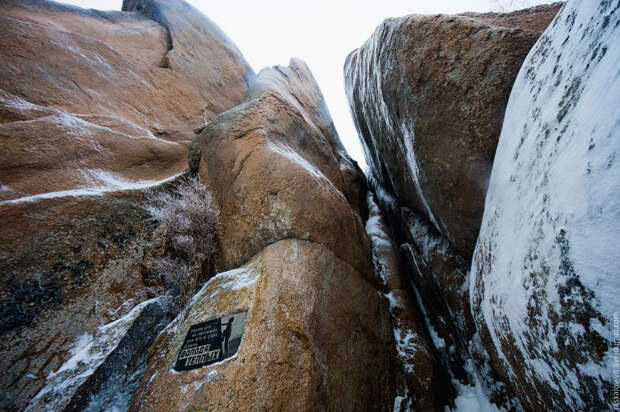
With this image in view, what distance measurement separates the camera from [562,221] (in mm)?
1460

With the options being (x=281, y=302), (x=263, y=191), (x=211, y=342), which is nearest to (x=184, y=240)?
(x=263, y=191)

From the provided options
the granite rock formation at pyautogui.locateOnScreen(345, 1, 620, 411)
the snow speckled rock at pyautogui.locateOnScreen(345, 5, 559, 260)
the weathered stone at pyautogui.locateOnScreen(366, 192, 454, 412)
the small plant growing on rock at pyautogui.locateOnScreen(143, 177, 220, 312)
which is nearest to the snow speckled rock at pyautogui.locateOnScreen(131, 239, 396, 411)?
the weathered stone at pyautogui.locateOnScreen(366, 192, 454, 412)

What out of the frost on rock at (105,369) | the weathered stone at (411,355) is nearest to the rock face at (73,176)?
the frost on rock at (105,369)

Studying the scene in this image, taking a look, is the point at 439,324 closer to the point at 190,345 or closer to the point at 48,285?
the point at 190,345

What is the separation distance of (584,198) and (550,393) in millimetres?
1630

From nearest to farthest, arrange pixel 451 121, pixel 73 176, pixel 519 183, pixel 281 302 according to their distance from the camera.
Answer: pixel 519 183, pixel 281 302, pixel 451 121, pixel 73 176

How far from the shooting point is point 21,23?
559 centimetres

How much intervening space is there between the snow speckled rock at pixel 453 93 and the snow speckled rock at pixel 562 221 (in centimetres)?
74

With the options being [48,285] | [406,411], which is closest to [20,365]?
[48,285]

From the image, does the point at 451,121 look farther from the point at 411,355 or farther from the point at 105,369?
the point at 105,369

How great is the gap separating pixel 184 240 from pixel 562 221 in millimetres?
4477

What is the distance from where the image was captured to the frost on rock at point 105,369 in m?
2.12

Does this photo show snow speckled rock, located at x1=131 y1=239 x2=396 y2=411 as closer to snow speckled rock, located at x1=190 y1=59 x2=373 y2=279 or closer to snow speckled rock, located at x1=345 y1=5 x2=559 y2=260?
snow speckled rock, located at x1=190 y1=59 x2=373 y2=279

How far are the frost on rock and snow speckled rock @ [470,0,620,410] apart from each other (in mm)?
3946
